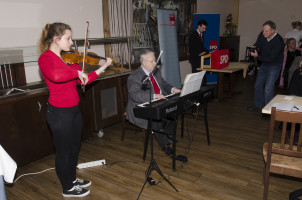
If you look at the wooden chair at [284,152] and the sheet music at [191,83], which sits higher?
the sheet music at [191,83]

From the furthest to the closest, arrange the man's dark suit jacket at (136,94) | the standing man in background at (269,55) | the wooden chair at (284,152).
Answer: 1. the standing man in background at (269,55)
2. the man's dark suit jacket at (136,94)
3. the wooden chair at (284,152)

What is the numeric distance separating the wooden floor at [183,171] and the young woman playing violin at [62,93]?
455 millimetres

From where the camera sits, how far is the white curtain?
4.41m

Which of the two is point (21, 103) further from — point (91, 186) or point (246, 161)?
point (246, 161)

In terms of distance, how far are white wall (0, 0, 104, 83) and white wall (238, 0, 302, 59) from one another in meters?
6.56

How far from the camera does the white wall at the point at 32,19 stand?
3.10 metres

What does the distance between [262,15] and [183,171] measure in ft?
25.3

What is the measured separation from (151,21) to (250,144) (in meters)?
3.13

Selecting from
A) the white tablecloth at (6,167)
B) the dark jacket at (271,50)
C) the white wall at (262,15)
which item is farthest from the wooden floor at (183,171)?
the white wall at (262,15)

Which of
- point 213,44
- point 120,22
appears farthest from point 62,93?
point 213,44

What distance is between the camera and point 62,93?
204 cm

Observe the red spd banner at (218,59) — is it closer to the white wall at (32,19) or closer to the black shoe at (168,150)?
the white wall at (32,19)

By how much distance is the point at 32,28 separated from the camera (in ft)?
11.1

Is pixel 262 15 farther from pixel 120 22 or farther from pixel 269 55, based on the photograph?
pixel 120 22
